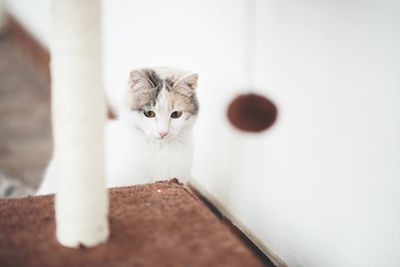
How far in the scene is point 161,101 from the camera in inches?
42.8

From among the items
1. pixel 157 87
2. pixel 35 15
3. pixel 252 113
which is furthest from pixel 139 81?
pixel 35 15

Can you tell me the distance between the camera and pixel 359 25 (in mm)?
842

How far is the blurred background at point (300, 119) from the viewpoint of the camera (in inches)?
32.9

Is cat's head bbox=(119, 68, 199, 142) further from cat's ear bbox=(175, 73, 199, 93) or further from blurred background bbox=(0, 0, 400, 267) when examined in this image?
blurred background bbox=(0, 0, 400, 267)

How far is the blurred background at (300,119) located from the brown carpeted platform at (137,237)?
0.87ft

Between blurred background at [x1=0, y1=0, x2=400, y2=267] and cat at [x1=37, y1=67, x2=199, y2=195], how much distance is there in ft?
0.55

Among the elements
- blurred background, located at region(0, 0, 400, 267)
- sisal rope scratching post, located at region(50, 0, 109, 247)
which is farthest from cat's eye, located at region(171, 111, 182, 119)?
sisal rope scratching post, located at region(50, 0, 109, 247)

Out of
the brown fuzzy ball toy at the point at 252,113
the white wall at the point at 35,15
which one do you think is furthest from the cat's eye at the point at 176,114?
the white wall at the point at 35,15

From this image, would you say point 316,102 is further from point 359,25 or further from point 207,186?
point 207,186

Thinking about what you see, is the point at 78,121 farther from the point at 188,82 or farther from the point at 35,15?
the point at 35,15

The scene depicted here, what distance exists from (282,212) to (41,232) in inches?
22.3

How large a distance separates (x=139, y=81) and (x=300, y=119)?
0.36 metres

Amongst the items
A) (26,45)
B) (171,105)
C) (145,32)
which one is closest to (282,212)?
(171,105)

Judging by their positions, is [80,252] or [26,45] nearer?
[80,252]
